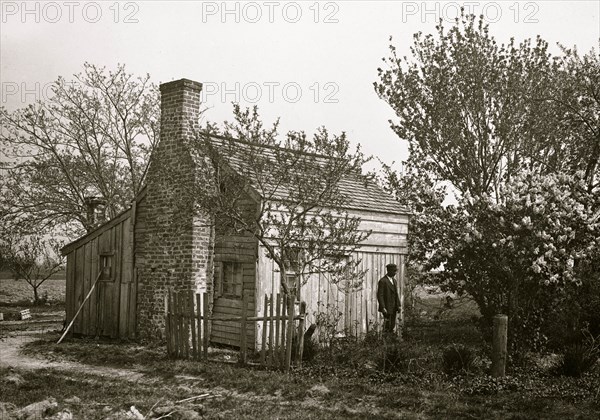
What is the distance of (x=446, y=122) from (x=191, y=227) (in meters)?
8.74

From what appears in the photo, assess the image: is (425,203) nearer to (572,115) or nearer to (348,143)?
(572,115)

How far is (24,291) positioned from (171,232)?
2586 centimetres

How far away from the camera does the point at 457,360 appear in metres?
10.9

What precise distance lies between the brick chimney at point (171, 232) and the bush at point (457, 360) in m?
6.66

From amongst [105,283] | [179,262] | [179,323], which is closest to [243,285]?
[179,262]

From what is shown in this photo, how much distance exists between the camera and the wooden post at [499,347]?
1034 centimetres

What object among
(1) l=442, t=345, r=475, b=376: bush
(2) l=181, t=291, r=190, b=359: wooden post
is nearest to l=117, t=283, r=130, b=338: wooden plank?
(2) l=181, t=291, r=190, b=359: wooden post

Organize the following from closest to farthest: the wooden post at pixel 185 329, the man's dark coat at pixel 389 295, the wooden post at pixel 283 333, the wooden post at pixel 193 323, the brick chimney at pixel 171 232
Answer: the wooden post at pixel 283 333 → the wooden post at pixel 193 323 → the wooden post at pixel 185 329 → the man's dark coat at pixel 389 295 → the brick chimney at pixel 171 232

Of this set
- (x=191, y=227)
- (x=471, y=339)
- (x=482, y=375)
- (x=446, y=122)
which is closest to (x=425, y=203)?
(x=446, y=122)

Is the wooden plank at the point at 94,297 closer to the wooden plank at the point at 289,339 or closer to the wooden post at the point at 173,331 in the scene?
the wooden post at the point at 173,331

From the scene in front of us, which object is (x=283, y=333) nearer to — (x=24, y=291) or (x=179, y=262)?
(x=179, y=262)

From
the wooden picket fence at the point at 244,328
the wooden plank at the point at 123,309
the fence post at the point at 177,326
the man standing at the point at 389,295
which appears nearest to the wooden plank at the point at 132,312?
the wooden plank at the point at 123,309

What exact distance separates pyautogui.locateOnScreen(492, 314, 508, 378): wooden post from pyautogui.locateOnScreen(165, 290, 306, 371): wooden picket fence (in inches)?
138

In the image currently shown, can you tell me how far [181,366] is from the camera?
11977mm
